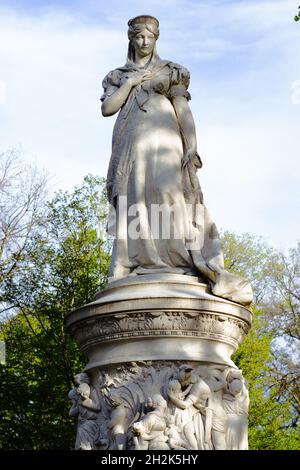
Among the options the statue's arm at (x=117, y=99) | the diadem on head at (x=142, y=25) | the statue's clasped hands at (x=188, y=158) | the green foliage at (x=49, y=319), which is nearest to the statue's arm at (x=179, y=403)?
the statue's clasped hands at (x=188, y=158)

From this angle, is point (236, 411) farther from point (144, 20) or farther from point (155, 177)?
point (144, 20)

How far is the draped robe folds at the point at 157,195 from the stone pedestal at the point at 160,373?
0.49m

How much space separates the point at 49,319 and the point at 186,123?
1595 cm

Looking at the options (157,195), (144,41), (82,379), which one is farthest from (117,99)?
(82,379)

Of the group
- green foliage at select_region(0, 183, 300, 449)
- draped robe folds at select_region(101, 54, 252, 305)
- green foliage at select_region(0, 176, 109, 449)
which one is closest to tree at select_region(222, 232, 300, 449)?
green foliage at select_region(0, 183, 300, 449)

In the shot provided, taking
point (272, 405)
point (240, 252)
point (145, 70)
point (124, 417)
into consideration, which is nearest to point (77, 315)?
point (124, 417)

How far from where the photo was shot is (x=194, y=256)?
9.31 meters

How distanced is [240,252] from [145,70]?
2120cm

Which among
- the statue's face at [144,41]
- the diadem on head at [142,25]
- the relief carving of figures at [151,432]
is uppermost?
the diadem on head at [142,25]

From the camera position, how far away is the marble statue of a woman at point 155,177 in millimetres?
9344

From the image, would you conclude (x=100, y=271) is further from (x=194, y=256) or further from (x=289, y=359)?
(x=194, y=256)

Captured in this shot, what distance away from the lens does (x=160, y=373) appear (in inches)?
332

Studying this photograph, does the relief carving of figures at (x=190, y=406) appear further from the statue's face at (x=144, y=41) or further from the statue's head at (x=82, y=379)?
the statue's face at (x=144, y=41)

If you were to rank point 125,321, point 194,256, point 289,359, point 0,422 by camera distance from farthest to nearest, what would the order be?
point 289,359 → point 0,422 → point 194,256 → point 125,321
